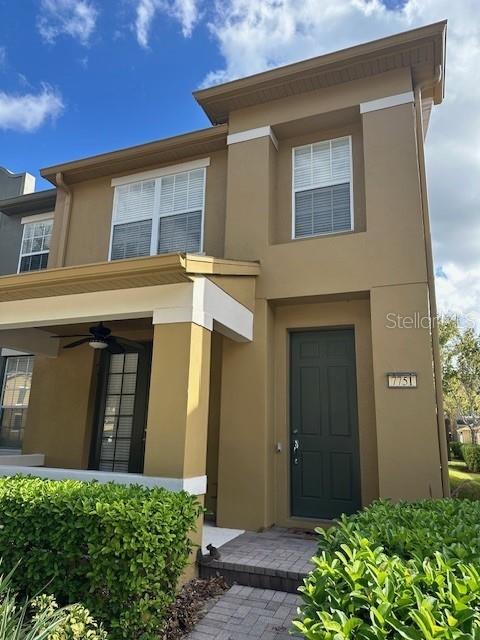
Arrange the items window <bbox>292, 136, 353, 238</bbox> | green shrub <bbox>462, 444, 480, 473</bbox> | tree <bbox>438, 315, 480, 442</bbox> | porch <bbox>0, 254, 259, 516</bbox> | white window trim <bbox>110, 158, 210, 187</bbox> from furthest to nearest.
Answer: tree <bbox>438, 315, 480, 442</bbox>
green shrub <bbox>462, 444, 480, 473</bbox>
white window trim <bbox>110, 158, 210, 187</bbox>
window <bbox>292, 136, 353, 238</bbox>
porch <bbox>0, 254, 259, 516</bbox>

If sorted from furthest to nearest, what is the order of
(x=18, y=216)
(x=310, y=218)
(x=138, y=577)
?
(x=18, y=216)
(x=310, y=218)
(x=138, y=577)

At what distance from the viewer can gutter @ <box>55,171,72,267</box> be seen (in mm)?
8359

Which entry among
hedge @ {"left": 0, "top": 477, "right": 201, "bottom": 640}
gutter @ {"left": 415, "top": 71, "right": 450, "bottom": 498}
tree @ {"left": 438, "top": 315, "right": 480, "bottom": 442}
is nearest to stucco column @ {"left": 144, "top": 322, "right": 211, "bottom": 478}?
hedge @ {"left": 0, "top": 477, "right": 201, "bottom": 640}

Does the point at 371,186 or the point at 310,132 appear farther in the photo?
the point at 310,132

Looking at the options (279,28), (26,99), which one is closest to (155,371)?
(279,28)

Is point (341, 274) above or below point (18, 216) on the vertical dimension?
below

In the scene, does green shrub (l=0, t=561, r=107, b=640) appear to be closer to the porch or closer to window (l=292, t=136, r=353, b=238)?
the porch

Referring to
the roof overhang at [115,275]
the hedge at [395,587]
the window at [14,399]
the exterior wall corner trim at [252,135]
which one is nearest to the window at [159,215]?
the exterior wall corner trim at [252,135]

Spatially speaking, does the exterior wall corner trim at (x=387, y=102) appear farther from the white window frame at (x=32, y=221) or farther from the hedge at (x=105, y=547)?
the white window frame at (x=32, y=221)

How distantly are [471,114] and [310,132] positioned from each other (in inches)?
154

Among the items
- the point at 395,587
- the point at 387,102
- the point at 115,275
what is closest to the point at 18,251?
the point at 115,275

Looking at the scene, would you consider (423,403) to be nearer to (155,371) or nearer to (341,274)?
(341,274)

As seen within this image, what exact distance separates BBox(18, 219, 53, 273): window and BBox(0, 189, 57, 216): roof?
28 cm

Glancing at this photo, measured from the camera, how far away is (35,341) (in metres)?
7.62
